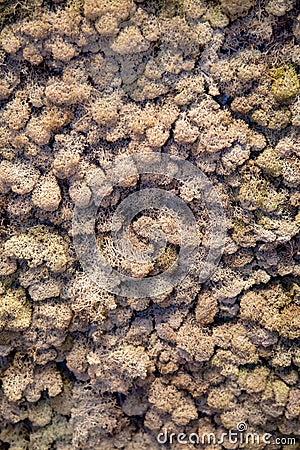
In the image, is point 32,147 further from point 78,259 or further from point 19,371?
point 19,371

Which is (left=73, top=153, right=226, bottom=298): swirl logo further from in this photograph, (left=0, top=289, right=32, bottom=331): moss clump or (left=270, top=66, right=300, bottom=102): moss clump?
(left=270, top=66, right=300, bottom=102): moss clump

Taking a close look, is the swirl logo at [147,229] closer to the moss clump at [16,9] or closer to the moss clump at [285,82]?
the moss clump at [285,82]

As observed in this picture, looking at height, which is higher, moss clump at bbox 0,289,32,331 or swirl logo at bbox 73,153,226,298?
swirl logo at bbox 73,153,226,298

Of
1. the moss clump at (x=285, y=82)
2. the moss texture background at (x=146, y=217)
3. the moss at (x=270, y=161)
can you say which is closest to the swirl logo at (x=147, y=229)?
the moss texture background at (x=146, y=217)

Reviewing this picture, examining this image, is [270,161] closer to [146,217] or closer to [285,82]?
[285,82]

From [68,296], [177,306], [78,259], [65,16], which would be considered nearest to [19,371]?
[68,296]

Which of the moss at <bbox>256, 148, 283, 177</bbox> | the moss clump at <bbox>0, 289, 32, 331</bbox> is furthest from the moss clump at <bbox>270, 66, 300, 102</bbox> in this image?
the moss clump at <bbox>0, 289, 32, 331</bbox>

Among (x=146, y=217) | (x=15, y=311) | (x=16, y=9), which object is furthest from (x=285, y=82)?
(x=15, y=311)
